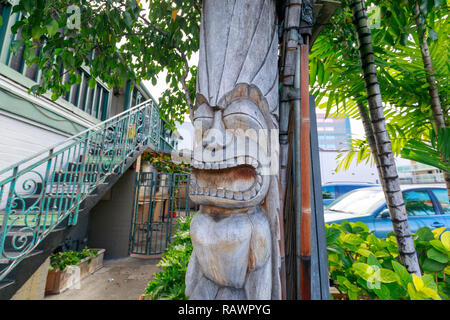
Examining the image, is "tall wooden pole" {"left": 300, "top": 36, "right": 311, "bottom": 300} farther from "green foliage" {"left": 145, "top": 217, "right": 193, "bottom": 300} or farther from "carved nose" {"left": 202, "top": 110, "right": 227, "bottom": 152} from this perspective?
"green foliage" {"left": 145, "top": 217, "right": 193, "bottom": 300}

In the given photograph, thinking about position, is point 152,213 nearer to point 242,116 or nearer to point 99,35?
point 99,35

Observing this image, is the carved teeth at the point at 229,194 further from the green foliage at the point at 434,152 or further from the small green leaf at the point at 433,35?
the small green leaf at the point at 433,35

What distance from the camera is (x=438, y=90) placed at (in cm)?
204

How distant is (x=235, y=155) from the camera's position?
97cm

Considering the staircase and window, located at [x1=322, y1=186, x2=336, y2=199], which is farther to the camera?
window, located at [x1=322, y1=186, x2=336, y2=199]

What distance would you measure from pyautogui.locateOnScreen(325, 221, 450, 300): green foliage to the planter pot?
369 cm

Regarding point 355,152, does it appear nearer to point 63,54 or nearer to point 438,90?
point 438,90

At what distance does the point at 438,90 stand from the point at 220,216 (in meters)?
2.45

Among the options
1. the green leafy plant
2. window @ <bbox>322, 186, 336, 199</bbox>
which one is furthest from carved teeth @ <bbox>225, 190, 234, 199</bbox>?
window @ <bbox>322, 186, 336, 199</bbox>

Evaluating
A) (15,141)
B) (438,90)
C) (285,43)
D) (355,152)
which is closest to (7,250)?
(15,141)

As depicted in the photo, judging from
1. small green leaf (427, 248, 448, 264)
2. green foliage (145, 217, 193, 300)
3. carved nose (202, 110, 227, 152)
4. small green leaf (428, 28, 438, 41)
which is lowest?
green foliage (145, 217, 193, 300)

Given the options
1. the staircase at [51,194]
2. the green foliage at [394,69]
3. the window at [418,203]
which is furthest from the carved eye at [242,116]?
the window at [418,203]

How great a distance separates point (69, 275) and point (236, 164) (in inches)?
152

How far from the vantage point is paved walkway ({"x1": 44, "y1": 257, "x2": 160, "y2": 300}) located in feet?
10.4
